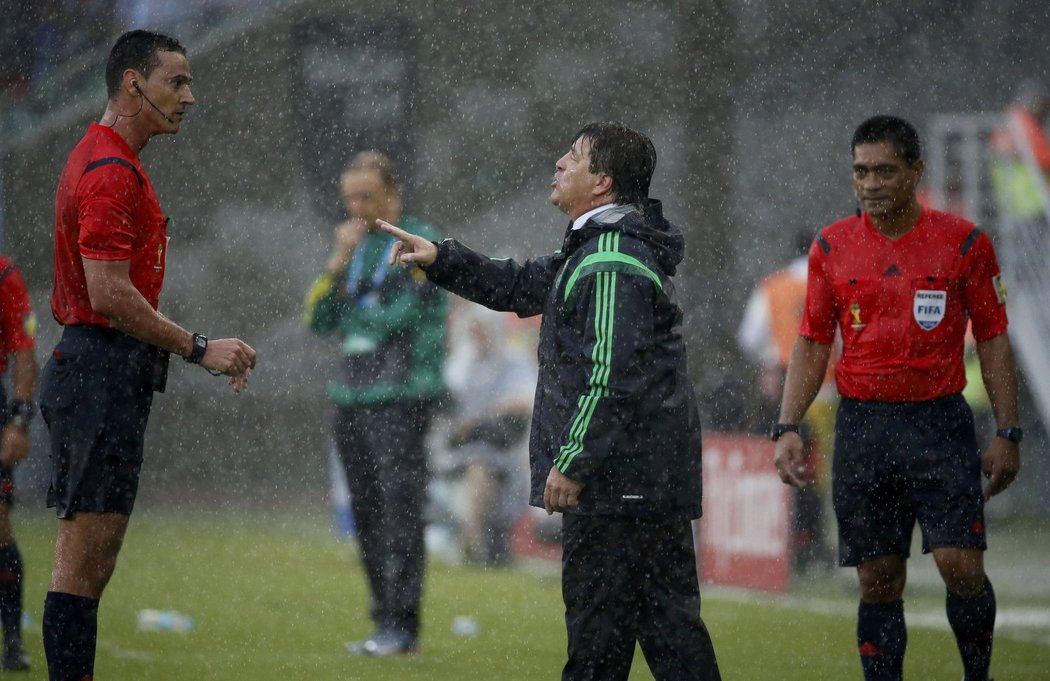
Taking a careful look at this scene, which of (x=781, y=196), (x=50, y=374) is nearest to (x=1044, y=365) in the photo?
(x=781, y=196)

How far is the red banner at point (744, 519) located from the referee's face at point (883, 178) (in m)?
3.50

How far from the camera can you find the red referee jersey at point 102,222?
388 cm

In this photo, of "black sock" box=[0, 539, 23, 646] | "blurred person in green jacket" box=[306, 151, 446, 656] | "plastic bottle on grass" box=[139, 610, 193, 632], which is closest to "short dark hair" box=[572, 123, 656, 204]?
"blurred person in green jacket" box=[306, 151, 446, 656]

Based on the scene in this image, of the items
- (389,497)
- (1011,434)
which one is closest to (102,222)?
(389,497)

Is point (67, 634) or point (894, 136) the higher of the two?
point (894, 136)

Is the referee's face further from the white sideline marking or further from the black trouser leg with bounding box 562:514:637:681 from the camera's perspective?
the white sideline marking

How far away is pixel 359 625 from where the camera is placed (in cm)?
681

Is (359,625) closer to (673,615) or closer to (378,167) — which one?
(378,167)

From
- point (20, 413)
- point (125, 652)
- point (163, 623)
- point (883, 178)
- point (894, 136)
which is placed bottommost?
point (125, 652)

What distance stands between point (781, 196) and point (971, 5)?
8.50 ft

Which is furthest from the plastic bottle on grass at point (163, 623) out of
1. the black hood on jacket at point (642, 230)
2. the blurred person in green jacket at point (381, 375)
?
the black hood on jacket at point (642, 230)

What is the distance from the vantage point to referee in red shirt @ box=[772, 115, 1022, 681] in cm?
451

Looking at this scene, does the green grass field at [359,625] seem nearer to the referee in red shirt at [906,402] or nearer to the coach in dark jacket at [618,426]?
the referee in red shirt at [906,402]

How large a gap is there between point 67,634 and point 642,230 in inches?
68.2
